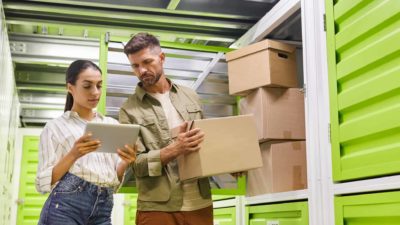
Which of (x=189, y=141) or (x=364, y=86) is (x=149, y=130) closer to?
(x=189, y=141)

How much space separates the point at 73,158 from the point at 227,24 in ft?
5.77

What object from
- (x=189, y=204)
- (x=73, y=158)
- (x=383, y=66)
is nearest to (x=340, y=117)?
(x=383, y=66)

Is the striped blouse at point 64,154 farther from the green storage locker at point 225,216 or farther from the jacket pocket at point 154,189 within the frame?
the green storage locker at point 225,216

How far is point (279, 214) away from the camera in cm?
294

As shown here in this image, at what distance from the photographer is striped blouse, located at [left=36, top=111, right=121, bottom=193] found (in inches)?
84.3

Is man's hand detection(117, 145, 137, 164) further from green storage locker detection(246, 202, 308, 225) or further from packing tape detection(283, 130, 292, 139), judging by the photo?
packing tape detection(283, 130, 292, 139)

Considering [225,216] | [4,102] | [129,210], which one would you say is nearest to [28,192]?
[129,210]

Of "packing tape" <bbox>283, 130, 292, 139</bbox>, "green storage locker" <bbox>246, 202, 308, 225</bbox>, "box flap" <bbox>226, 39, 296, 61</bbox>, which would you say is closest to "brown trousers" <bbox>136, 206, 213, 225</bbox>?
"green storage locker" <bbox>246, 202, 308, 225</bbox>

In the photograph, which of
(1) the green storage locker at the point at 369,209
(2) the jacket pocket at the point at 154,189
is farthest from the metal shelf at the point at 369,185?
(2) the jacket pocket at the point at 154,189

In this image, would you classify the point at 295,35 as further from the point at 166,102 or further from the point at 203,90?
the point at 166,102

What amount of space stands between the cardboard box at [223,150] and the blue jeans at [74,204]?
0.45m

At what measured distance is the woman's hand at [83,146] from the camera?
2.07 m

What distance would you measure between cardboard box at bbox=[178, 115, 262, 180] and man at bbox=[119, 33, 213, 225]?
57 millimetres

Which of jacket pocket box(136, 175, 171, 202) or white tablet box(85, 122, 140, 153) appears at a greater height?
white tablet box(85, 122, 140, 153)
